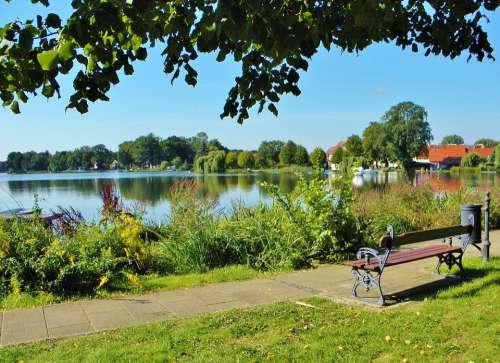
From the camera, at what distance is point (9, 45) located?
271cm

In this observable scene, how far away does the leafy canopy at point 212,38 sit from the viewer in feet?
8.55

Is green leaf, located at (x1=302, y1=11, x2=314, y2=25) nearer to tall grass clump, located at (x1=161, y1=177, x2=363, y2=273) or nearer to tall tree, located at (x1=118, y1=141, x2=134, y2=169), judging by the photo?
tall grass clump, located at (x1=161, y1=177, x2=363, y2=273)

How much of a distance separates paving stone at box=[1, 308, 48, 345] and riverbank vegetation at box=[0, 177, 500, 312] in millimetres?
414

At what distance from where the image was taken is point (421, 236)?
5828 mm

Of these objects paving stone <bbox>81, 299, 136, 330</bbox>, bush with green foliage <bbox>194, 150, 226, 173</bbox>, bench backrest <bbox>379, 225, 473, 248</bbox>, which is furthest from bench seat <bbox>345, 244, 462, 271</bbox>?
bush with green foliage <bbox>194, 150, 226, 173</bbox>

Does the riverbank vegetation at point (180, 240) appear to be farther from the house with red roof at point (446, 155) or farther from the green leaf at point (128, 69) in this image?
the house with red roof at point (446, 155)

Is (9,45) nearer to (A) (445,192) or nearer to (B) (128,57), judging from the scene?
(B) (128,57)

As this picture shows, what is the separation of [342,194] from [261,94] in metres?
5.64

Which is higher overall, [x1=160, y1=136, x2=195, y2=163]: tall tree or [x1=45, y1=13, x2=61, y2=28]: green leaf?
[x1=160, y1=136, x2=195, y2=163]: tall tree

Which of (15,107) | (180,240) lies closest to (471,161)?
(180,240)

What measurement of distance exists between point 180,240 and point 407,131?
7367 cm

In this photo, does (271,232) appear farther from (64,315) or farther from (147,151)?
(147,151)

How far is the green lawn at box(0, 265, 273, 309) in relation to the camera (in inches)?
229

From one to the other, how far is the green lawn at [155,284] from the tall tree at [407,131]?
7274cm
